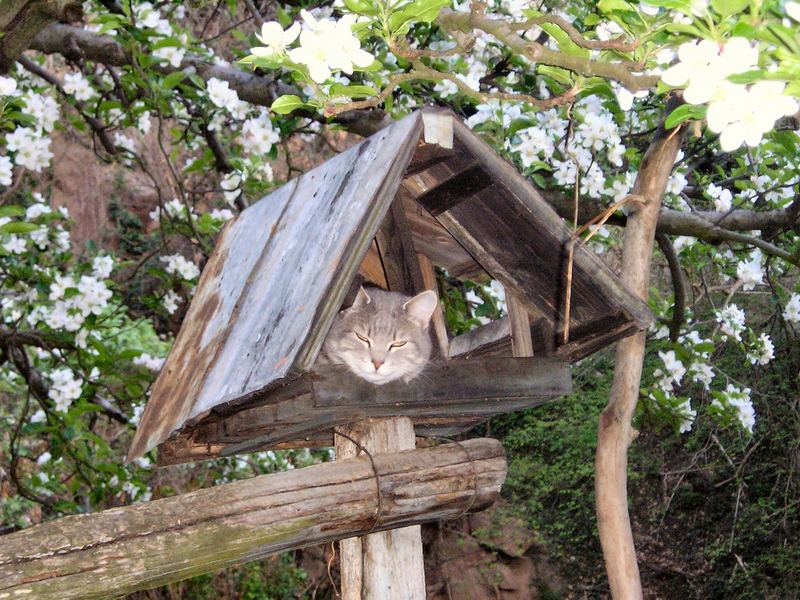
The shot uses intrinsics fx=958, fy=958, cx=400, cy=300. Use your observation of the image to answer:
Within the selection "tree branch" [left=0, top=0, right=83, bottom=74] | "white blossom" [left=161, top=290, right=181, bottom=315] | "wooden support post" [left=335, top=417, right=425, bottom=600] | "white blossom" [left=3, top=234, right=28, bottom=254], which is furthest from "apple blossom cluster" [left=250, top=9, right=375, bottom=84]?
"white blossom" [left=161, top=290, right=181, bottom=315]

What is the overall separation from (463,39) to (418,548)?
151cm

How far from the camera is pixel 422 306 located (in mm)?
3016

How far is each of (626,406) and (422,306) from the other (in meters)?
0.69

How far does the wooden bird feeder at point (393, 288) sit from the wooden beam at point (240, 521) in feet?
0.59

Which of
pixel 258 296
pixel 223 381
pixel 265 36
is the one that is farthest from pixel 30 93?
pixel 265 36

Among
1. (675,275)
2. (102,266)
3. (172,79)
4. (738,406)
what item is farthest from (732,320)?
(102,266)

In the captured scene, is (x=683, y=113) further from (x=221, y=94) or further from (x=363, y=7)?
(x=221, y=94)

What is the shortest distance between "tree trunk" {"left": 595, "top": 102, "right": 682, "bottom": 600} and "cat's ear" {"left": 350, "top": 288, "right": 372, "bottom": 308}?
2.66ft

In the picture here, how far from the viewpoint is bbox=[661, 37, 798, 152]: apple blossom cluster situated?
4.83ft

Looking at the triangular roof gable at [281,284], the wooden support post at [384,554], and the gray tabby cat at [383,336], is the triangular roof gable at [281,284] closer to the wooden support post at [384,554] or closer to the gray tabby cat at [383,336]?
the gray tabby cat at [383,336]

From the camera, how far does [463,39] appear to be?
2.48 meters

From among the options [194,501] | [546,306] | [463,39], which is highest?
[463,39]

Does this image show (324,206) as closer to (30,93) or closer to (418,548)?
(418,548)

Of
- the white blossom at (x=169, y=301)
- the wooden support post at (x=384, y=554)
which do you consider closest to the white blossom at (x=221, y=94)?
the white blossom at (x=169, y=301)
